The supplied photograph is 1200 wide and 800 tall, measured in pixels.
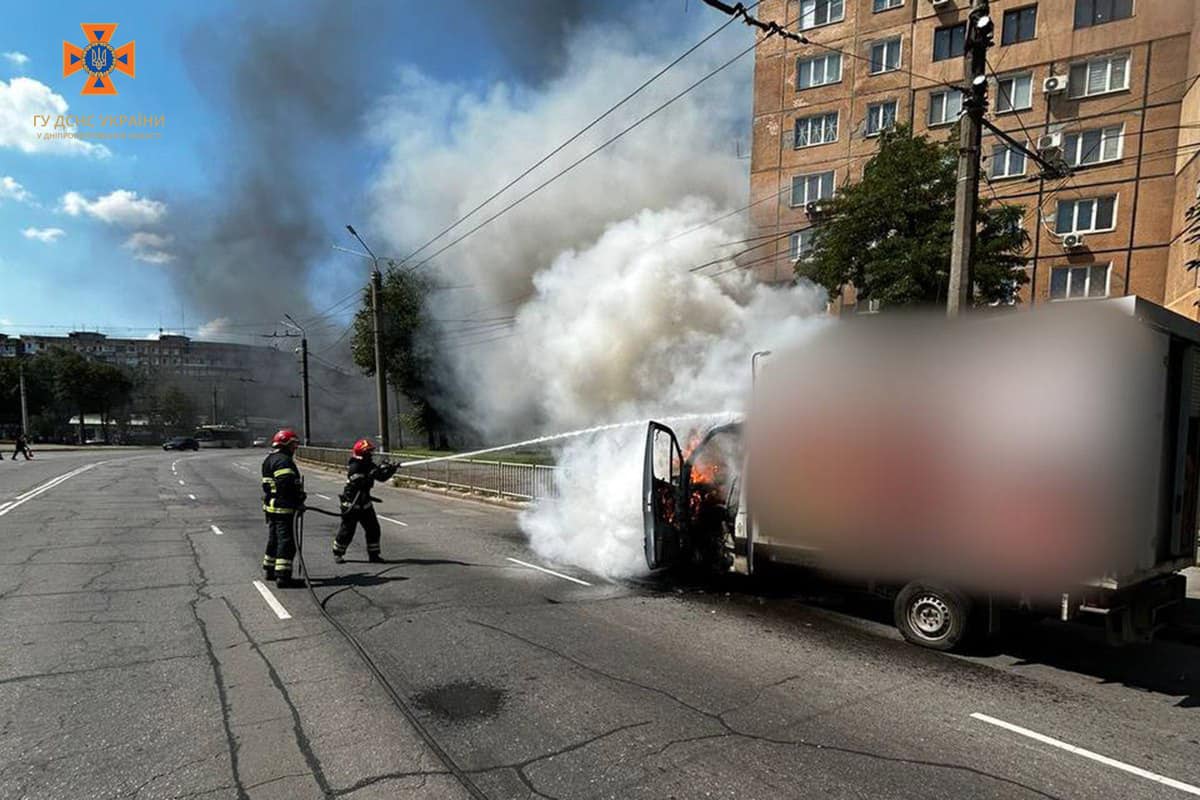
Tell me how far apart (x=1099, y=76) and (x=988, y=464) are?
2445 centimetres

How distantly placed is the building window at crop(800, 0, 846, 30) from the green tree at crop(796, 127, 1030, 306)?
1347 centimetres

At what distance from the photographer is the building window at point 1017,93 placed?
22484 mm

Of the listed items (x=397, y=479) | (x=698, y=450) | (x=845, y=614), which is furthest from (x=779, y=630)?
(x=397, y=479)

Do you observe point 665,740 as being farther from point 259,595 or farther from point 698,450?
point 259,595

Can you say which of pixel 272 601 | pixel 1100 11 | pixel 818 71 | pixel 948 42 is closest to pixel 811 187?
pixel 818 71

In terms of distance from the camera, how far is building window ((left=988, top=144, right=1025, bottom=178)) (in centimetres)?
2208

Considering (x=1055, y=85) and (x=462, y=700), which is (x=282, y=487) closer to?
(x=462, y=700)

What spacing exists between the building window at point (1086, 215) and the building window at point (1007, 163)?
1.72 m

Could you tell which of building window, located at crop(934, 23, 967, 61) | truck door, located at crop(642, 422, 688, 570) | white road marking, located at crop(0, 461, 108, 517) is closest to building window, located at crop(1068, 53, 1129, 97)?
building window, located at crop(934, 23, 967, 61)

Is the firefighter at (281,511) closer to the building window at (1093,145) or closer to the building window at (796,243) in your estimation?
the building window at (796,243)

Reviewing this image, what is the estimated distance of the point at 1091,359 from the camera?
397 cm

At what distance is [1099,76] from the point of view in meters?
21.3

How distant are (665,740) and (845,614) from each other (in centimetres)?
313

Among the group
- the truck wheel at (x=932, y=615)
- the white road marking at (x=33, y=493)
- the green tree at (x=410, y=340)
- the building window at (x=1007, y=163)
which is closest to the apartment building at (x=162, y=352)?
the green tree at (x=410, y=340)
